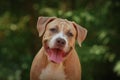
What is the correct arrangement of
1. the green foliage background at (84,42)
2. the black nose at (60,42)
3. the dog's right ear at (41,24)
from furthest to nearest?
the green foliage background at (84,42)
the dog's right ear at (41,24)
the black nose at (60,42)

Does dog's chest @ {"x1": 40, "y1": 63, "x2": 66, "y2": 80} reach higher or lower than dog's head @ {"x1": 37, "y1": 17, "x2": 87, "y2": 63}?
lower

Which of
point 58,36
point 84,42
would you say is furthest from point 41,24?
point 84,42

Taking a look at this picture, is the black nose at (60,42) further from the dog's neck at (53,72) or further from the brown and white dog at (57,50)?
the dog's neck at (53,72)

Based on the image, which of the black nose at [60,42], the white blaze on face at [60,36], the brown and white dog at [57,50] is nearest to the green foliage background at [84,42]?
the brown and white dog at [57,50]

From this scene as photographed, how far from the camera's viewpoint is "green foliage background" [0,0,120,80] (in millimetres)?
8203

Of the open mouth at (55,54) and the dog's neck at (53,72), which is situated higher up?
the open mouth at (55,54)

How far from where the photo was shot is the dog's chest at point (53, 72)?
186 inches

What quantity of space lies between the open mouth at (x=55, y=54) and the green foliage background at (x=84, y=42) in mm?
3444

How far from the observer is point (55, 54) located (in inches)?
177

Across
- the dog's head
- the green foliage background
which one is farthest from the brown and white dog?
the green foliage background

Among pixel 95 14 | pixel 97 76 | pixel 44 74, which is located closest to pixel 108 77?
pixel 97 76

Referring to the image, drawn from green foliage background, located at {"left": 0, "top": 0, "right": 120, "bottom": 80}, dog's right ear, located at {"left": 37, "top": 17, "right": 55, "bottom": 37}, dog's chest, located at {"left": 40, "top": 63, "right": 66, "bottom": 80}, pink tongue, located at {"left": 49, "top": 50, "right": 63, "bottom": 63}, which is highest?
dog's right ear, located at {"left": 37, "top": 17, "right": 55, "bottom": 37}

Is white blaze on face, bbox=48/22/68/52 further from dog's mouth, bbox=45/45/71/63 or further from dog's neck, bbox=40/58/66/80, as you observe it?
dog's neck, bbox=40/58/66/80

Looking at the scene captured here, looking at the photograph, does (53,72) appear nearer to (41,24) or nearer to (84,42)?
(41,24)
